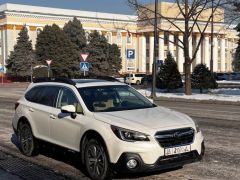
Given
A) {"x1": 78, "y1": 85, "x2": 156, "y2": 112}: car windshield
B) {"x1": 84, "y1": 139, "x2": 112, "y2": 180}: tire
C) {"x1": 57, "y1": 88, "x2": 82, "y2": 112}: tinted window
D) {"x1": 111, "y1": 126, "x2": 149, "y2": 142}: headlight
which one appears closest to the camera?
{"x1": 111, "y1": 126, "x2": 149, "y2": 142}: headlight

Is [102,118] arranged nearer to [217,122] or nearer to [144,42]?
[217,122]

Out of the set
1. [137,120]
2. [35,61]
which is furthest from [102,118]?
[35,61]

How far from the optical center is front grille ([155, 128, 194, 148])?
738 cm

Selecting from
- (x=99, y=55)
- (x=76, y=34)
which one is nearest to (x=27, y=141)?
(x=99, y=55)

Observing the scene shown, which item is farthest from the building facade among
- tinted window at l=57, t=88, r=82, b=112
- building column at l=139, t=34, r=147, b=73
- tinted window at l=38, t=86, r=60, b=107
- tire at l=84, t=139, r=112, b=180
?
tire at l=84, t=139, r=112, b=180

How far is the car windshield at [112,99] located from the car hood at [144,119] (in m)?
Result: 0.33

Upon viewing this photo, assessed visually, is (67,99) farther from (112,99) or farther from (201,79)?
(201,79)

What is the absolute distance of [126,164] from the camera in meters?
7.36

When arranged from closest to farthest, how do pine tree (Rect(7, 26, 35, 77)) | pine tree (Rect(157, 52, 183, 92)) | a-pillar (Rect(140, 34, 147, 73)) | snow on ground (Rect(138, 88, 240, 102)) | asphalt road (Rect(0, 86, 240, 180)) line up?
asphalt road (Rect(0, 86, 240, 180))
snow on ground (Rect(138, 88, 240, 102))
pine tree (Rect(157, 52, 183, 92))
pine tree (Rect(7, 26, 35, 77))
a-pillar (Rect(140, 34, 147, 73))

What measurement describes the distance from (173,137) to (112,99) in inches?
66.0

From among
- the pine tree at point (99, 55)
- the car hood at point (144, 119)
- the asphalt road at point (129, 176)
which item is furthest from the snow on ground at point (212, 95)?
the pine tree at point (99, 55)

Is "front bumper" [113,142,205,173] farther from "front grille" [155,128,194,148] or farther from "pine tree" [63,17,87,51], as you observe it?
"pine tree" [63,17,87,51]

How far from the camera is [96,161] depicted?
7848 millimetres

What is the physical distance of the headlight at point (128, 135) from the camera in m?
7.34
